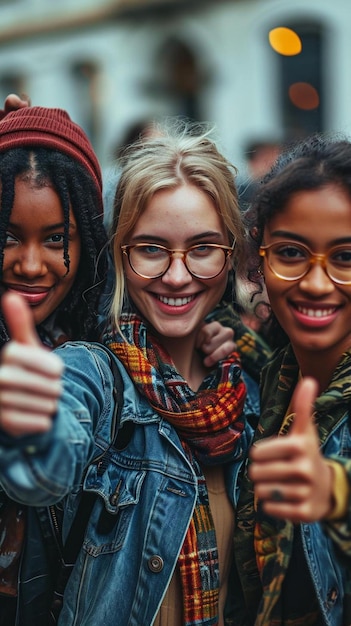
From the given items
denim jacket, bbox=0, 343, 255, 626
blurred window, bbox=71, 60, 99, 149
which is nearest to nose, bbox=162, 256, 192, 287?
denim jacket, bbox=0, 343, 255, 626

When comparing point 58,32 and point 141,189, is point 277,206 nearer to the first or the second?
point 141,189

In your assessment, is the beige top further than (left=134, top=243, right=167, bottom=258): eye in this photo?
No

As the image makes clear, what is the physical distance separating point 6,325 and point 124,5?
1438cm

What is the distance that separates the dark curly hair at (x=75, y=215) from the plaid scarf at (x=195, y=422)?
24 cm

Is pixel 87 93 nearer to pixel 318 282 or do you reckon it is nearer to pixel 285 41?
pixel 285 41

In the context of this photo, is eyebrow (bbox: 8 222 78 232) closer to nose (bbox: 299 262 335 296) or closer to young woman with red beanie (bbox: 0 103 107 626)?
young woman with red beanie (bbox: 0 103 107 626)

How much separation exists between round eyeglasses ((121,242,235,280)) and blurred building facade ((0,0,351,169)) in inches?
344

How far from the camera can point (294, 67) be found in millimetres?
13328

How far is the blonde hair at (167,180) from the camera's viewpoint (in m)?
2.27

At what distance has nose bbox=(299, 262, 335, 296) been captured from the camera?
188 cm

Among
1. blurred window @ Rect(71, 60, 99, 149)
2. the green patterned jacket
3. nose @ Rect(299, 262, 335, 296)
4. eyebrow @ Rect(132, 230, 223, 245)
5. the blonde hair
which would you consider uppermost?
blurred window @ Rect(71, 60, 99, 149)

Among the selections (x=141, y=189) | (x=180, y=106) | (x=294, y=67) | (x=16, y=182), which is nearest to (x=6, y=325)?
(x=16, y=182)

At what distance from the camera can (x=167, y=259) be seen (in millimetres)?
2236

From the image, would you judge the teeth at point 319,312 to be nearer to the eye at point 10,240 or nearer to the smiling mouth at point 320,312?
the smiling mouth at point 320,312
